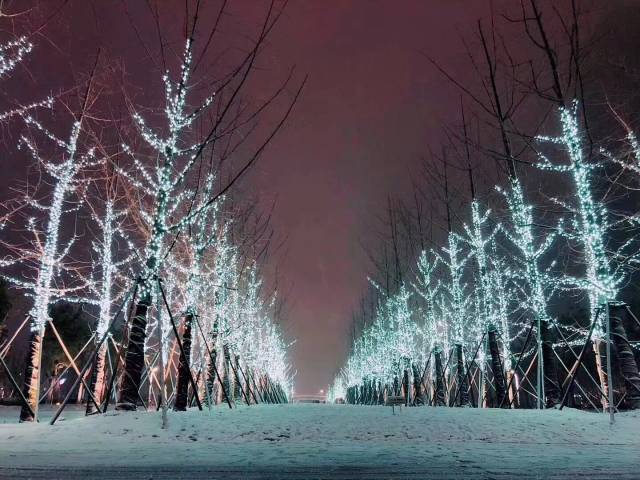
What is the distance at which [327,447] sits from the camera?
23.4ft

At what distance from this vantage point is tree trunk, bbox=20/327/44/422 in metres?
12.0

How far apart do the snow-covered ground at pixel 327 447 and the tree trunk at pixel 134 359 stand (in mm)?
1487

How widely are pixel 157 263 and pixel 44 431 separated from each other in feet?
13.2

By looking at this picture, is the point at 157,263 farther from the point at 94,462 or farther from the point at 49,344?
the point at 49,344

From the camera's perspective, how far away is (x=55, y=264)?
13.7 metres

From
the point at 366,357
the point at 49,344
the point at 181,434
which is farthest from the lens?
the point at 366,357

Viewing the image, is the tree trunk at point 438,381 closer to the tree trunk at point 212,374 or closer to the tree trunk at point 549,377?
the tree trunk at point 549,377

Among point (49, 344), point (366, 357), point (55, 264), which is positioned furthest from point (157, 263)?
point (366, 357)

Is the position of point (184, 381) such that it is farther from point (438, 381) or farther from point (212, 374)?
point (438, 381)

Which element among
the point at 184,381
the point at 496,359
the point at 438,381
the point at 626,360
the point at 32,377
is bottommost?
the point at 438,381

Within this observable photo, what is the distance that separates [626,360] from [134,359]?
12.0 metres

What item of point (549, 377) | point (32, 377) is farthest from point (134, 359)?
point (549, 377)

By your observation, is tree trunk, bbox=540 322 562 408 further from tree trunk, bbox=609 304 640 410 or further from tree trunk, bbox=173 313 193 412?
tree trunk, bbox=173 313 193 412

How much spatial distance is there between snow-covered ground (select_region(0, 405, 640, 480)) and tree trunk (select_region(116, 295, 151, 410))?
1487 millimetres
